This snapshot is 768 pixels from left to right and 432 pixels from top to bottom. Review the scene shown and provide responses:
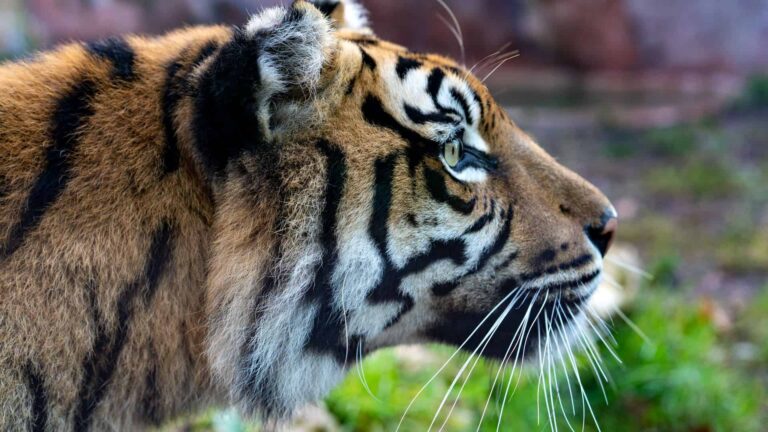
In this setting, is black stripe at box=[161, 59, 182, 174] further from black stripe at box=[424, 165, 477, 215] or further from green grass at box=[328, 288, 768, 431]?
green grass at box=[328, 288, 768, 431]

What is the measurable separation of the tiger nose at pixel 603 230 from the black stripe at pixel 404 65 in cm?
68

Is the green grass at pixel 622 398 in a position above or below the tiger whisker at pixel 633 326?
below

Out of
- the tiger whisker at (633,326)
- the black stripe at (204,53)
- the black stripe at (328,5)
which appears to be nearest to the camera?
the black stripe at (204,53)

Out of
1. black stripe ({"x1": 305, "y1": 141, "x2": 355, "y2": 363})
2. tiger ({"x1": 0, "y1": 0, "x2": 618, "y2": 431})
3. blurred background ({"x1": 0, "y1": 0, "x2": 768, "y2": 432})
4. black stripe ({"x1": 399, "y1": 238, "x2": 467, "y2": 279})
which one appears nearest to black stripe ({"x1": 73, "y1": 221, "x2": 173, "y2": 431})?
tiger ({"x1": 0, "y1": 0, "x2": 618, "y2": 431})

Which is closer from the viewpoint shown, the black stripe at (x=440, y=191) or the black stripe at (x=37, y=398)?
the black stripe at (x=37, y=398)

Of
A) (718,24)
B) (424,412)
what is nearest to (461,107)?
(424,412)

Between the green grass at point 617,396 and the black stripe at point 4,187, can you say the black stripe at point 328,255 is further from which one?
the green grass at point 617,396

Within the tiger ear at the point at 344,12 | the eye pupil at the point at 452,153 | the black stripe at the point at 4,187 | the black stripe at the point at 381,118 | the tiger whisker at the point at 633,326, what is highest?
the tiger ear at the point at 344,12

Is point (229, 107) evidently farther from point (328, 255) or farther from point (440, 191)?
point (440, 191)

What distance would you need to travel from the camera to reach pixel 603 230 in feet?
7.68

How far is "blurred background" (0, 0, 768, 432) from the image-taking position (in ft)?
11.4

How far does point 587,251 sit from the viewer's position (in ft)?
7.64

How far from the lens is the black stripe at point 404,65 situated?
2.16m

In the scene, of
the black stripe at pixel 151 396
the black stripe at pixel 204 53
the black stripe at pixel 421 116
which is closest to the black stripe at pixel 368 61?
the black stripe at pixel 421 116
